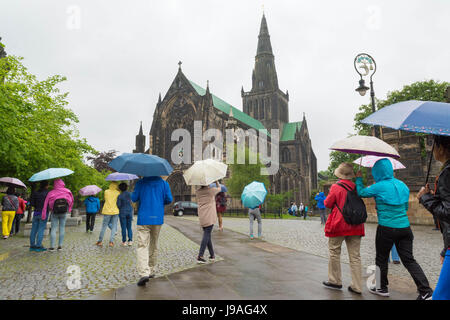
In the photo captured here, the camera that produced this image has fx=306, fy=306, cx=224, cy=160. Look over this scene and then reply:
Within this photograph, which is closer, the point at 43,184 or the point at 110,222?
the point at 43,184

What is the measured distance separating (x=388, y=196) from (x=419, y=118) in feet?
5.22

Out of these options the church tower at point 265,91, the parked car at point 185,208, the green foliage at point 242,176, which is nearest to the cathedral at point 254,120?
the church tower at point 265,91

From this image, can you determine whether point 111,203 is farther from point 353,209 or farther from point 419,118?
point 419,118

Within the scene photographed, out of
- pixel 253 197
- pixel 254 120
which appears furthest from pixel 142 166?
pixel 254 120

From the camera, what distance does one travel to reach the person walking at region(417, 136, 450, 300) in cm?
223

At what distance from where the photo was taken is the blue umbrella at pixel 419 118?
266 cm

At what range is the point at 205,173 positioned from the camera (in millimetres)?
6207

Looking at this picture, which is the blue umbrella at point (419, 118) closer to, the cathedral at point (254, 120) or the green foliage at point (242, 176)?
the green foliage at point (242, 176)

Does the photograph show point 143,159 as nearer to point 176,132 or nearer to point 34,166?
point 34,166

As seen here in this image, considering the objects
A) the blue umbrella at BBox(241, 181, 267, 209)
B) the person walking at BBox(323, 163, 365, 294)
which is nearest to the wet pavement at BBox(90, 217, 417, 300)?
the person walking at BBox(323, 163, 365, 294)

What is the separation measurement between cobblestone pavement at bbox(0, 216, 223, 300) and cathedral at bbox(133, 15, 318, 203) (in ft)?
111
